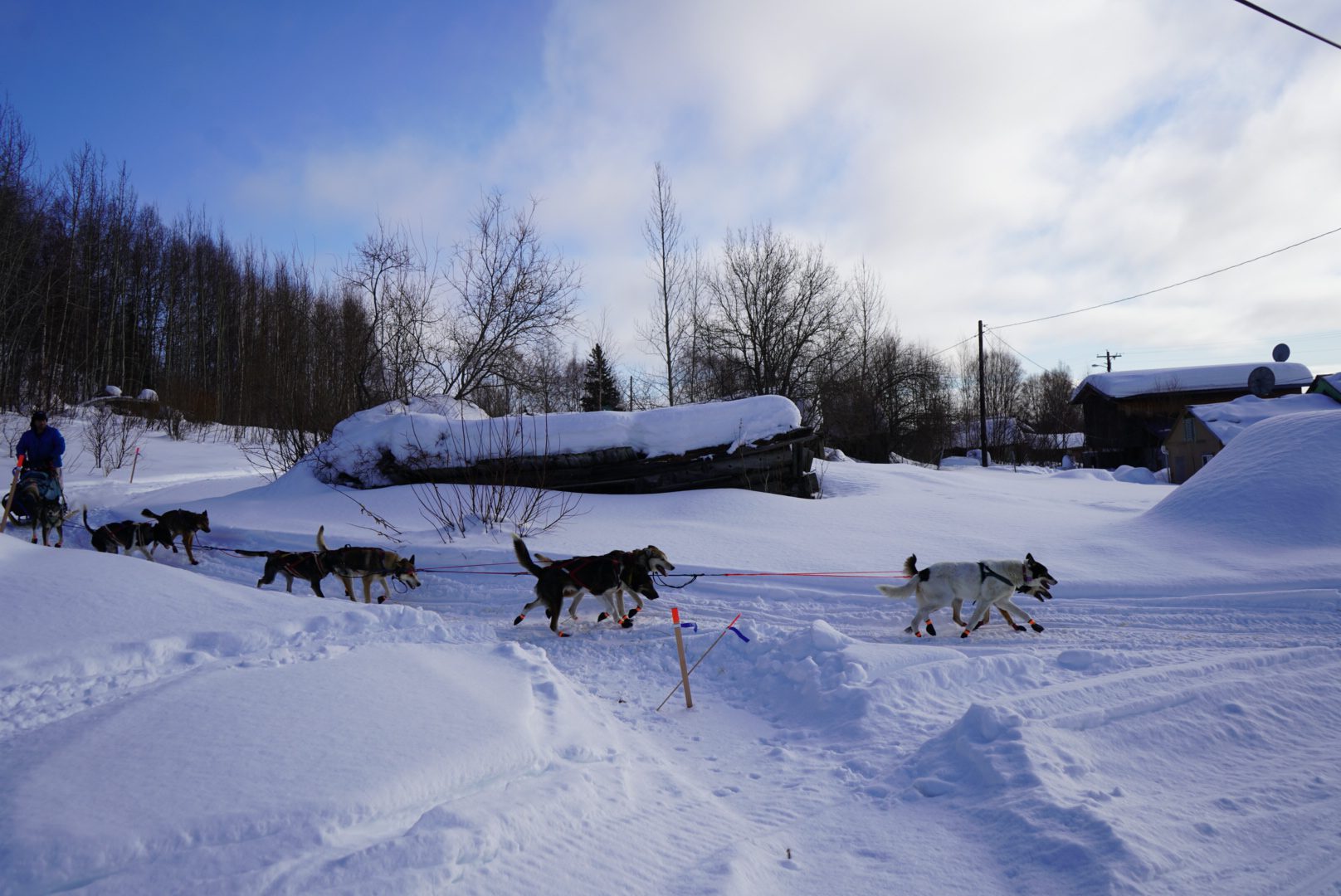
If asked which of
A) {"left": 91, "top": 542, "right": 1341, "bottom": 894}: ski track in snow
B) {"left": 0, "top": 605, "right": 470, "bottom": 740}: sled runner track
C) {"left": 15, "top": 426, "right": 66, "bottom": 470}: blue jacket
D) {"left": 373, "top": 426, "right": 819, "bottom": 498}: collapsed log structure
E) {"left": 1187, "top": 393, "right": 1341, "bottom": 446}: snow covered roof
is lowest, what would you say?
{"left": 91, "top": 542, "right": 1341, "bottom": 894}: ski track in snow

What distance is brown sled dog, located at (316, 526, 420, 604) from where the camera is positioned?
8875mm

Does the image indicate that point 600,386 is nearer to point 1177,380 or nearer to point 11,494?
point 11,494

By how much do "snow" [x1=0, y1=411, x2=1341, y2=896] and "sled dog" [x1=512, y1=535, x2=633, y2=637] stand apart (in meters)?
0.26

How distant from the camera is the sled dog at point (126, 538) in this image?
11086mm

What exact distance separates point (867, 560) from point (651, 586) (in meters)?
3.65

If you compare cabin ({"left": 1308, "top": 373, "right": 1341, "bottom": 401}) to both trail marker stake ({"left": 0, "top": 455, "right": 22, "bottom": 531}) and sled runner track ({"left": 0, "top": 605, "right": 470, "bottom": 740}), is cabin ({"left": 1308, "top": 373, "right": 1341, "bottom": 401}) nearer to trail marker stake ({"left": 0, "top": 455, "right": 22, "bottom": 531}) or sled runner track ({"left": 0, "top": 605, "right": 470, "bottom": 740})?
sled runner track ({"left": 0, "top": 605, "right": 470, "bottom": 740})

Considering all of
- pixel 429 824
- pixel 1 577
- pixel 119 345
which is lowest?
pixel 429 824

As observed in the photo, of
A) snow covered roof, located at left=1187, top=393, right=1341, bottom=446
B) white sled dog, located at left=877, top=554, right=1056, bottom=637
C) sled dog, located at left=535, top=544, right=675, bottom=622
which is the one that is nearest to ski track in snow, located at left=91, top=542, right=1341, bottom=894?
white sled dog, located at left=877, top=554, right=1056, bottom=637

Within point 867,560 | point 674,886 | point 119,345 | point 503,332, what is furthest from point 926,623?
point 119,345

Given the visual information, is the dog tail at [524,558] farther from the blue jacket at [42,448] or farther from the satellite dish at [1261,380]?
the satellite dish at [1261,380]

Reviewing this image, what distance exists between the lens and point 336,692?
13.9ft

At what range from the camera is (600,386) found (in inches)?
1291

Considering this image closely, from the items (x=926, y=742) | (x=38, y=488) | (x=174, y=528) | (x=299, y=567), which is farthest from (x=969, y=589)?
(x=38, y=488)

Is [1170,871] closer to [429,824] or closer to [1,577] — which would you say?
[429,824]
